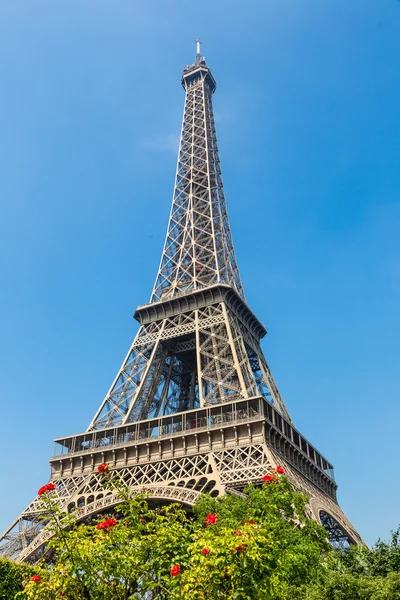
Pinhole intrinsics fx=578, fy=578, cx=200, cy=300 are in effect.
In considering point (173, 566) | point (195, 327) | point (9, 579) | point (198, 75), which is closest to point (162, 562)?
point (173, 566)

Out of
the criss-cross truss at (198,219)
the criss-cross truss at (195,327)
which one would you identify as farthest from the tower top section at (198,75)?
the criss-cross truss at (195,327)

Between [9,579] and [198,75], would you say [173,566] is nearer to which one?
[9,579]

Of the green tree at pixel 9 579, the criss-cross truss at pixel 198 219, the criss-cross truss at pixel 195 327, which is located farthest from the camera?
the criss-cross truss at pixel 198 219

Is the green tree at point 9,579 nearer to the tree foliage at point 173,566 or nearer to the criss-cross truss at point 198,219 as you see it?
the tree foliage at point 173,566

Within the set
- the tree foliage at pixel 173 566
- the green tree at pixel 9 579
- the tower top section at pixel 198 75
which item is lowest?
the tree foliage at pixel 173 566

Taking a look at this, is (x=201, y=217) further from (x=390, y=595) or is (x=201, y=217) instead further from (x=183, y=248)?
(x=390, y=595)

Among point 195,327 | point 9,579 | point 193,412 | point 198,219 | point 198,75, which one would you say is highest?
point 198,75

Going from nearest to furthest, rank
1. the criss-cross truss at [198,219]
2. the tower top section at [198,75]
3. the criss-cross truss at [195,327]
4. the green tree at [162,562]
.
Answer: the green tree at [162,562] < the criss-cross truss at [195,327] < the criss-cross truss at [198,219] < the tower top section at [198,75]
